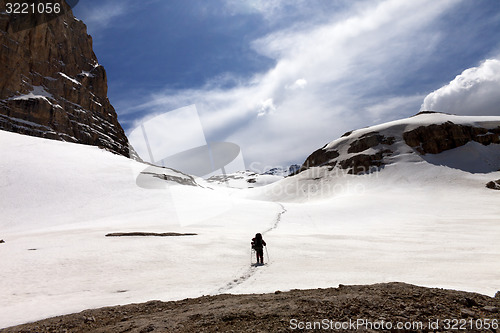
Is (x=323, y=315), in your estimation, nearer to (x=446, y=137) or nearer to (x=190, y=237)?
(x=190, y=237)

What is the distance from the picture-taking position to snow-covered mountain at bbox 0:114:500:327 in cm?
843

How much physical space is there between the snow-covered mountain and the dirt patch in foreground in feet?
5.13

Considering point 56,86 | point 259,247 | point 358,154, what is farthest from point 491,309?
point 56,86

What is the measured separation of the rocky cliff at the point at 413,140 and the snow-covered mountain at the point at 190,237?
973cm

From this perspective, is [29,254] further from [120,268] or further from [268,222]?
[268,222]

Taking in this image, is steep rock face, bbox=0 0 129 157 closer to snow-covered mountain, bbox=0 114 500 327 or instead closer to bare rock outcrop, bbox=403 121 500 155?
snow-covered mountain, bbox=0 114 500 327

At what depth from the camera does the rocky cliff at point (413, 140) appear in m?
70.9

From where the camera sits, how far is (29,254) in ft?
40.7

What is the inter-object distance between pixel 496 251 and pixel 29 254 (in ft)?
74.3

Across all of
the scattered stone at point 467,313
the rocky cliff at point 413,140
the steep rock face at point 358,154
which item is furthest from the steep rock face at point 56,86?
the scattered stone at point 467,313

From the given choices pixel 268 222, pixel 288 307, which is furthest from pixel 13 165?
pixel 288 307

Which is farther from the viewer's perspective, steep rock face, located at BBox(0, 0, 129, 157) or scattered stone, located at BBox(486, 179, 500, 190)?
steep rock face, located at BBox(0, 0, 129, 157)

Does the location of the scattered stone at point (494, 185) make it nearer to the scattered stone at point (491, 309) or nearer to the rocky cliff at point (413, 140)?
the rocky cliff at point (413, 140)

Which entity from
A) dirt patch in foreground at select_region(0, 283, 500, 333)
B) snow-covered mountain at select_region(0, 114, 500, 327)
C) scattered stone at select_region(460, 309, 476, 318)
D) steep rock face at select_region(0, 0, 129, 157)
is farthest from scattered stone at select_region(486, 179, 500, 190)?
steep rock face at select_region(0, 0, 129, 157)
